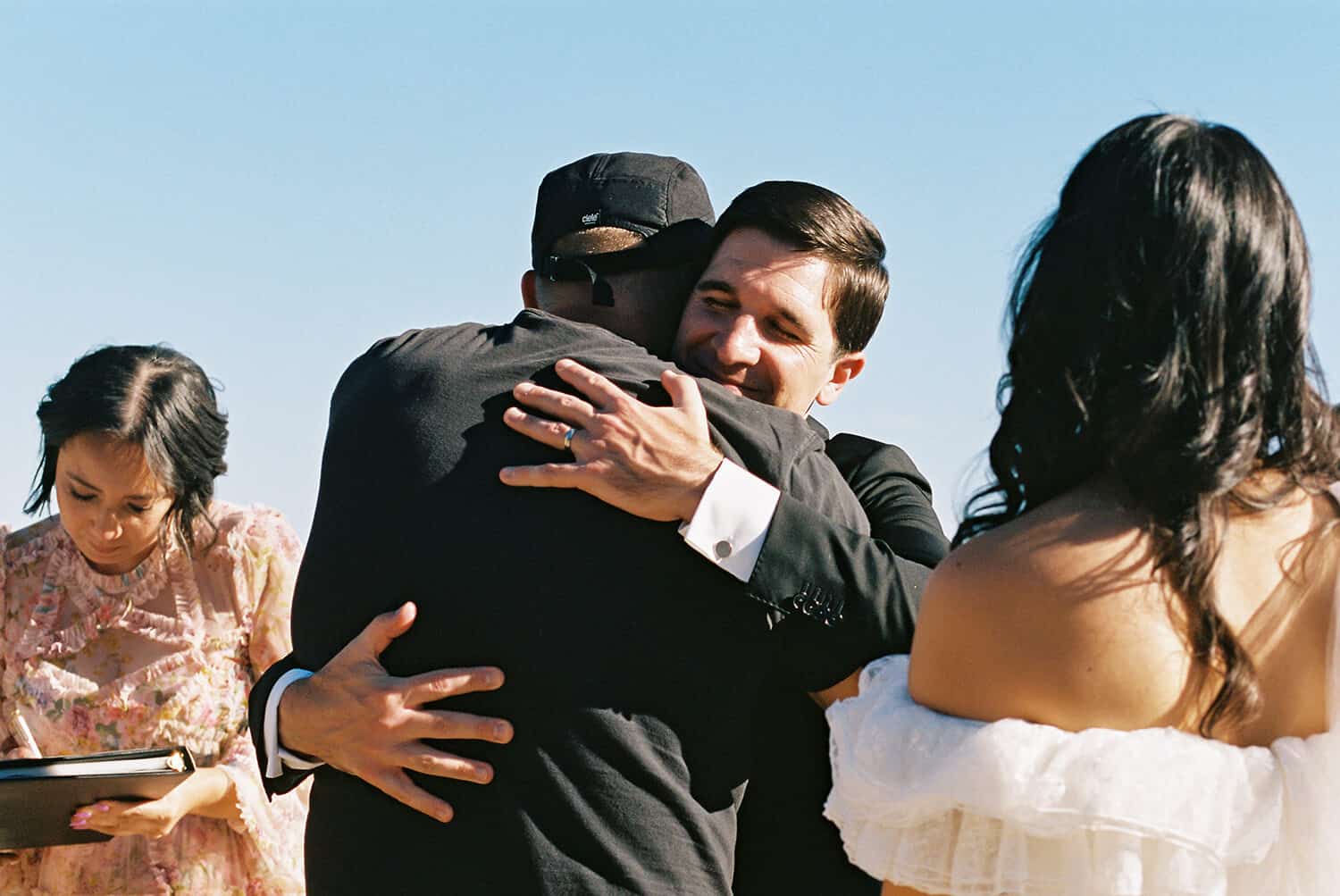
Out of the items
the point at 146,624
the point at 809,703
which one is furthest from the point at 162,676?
the point at 809,703

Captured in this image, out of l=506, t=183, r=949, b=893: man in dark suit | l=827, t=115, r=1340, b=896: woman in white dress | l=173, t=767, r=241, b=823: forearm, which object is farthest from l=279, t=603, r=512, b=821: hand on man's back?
l=173, t=767, r=241, b=823: forearm

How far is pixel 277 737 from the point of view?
9.57ft

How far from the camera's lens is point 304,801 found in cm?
463

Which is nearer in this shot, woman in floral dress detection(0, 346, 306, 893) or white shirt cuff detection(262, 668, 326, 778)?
white shirt cuff detection(262, 668, 326, 778)

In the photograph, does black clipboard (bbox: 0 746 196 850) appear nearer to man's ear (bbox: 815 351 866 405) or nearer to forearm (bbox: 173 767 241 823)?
Answer: forearm (bbox: 173 767 241 823)

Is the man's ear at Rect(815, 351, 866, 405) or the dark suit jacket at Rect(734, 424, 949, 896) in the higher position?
the man's ear at Rect(815, 351, 866, 405)

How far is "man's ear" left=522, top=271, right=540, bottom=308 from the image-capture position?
3541mm

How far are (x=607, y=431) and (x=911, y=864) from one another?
0.92 meters

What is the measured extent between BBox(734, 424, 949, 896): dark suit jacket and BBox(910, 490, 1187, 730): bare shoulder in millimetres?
501

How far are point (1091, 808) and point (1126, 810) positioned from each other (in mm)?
46

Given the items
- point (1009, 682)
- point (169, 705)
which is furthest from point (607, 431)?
point (169, 705)

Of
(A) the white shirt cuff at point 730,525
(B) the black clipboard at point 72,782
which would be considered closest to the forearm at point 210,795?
(B) the black clipboard at point 72,782

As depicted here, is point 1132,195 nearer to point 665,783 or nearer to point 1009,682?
point 1009,682

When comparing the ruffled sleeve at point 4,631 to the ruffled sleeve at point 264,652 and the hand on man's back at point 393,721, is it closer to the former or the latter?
the ruffled sleeve at point 264,652
